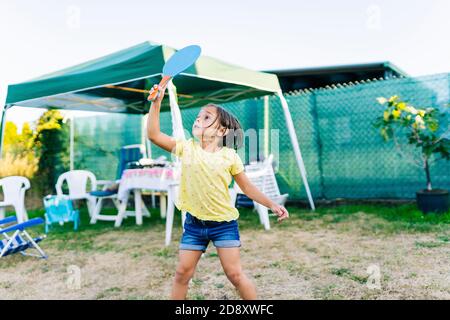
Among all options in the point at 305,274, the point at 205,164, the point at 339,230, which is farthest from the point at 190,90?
the point at 205,164

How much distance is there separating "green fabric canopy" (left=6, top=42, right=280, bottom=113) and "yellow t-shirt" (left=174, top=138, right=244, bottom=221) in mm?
1999

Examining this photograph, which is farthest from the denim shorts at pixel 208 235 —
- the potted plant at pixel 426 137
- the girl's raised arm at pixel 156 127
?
the potted plant at pixel 426 137

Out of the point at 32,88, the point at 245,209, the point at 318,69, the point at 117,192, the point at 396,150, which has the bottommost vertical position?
the point at 245,209

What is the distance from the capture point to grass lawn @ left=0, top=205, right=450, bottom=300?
8.37ft

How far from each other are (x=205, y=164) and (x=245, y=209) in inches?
181

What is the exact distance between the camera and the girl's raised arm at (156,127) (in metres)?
1.74

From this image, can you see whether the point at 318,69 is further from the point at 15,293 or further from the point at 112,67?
the point at 15,293

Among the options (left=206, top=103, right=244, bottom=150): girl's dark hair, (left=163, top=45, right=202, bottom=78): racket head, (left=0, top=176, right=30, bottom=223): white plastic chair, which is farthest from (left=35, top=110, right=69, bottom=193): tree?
(left=206, top=103, right=244, bottom=150): girl's dark hair

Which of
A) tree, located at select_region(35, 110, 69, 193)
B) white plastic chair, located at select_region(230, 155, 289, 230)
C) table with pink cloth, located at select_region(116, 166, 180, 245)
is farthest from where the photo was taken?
tree, located at select_region(35, 110, 69, 193)

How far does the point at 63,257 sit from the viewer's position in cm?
370

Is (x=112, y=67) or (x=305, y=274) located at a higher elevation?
(x=112, y=67)

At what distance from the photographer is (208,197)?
1.85 meters

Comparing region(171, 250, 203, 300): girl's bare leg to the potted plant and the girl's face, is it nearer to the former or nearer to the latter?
the girl's face

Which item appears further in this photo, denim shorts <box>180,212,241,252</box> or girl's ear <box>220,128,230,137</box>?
girl's ear <box>220,128,230,137</box>
